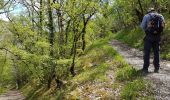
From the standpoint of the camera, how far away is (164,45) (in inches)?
914

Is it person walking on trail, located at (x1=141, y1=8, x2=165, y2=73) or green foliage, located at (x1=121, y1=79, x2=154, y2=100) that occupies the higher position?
person walking on trail, located at (x1=141, y1=8, x2=165, y2=73)

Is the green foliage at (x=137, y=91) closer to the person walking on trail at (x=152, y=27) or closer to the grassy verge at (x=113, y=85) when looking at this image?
the grassy verge at (x=113, y=85)

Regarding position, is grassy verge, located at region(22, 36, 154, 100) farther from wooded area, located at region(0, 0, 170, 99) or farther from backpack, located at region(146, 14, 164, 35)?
wooded area, located at region(0, 0, 170, 99)

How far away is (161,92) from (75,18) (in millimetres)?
11072

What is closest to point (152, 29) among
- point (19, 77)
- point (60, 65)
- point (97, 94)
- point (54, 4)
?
point (97, 94)

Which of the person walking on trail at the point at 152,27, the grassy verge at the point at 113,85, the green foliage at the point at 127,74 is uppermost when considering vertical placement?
the person walking on trail at the point at 152,27

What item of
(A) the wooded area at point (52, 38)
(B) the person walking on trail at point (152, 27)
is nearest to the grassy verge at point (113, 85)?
(B) the person walking on trail at point (152, 27)

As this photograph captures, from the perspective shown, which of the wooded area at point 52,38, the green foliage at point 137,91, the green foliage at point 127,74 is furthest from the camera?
the wooded area at point 52,38

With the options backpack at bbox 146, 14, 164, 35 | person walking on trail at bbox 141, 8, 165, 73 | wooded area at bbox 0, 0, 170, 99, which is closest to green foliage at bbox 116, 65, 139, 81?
person walking on trail at bbox 141, 8, 165, 73

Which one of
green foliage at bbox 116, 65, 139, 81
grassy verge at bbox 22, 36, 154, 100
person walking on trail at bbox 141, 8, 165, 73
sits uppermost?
person walking on trail at bbox 141, 8, 165, 73

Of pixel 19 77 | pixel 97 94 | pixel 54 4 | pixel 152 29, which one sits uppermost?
pixel 54 4

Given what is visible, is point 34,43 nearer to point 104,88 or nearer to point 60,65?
point 60,65

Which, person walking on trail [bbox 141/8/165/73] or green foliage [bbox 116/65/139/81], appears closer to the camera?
person walking on trail [bbox 141/8/165/73]

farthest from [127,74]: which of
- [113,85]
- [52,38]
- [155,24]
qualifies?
[52,38]
